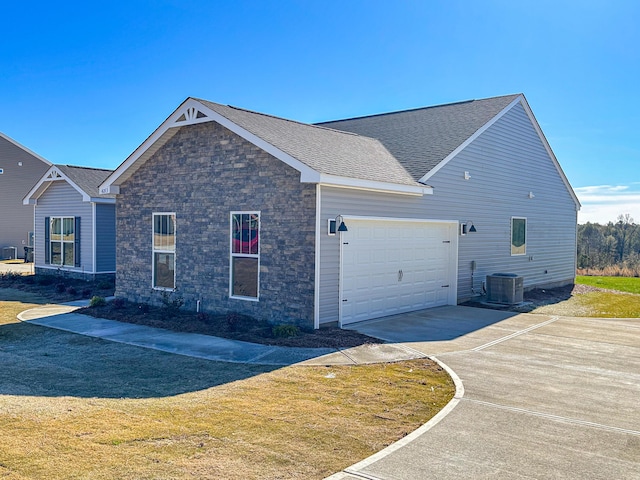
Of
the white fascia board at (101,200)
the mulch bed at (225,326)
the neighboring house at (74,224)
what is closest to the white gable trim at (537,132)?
the mulch bed at (225,326)

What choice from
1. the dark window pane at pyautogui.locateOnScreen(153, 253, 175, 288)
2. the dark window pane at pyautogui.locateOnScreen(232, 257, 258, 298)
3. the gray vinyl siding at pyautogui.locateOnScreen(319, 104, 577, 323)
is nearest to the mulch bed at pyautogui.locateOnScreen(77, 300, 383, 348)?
the dark window pane at pyautogui.locateOnScreen(232, 257, 258, 298)

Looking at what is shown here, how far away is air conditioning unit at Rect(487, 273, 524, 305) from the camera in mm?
15703

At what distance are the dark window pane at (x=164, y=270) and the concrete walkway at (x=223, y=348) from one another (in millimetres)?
1816

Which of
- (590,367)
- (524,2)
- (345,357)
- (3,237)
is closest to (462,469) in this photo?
(345,357)

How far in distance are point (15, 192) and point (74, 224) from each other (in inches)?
721

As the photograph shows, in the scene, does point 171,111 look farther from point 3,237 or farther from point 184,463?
point 3,237

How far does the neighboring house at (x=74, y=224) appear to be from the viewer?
20.6 metres

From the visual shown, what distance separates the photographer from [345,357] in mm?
9023

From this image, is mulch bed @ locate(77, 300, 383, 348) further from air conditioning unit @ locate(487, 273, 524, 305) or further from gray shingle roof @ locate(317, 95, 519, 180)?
air conditioning unit @ locate(487, 273, 524, 305)

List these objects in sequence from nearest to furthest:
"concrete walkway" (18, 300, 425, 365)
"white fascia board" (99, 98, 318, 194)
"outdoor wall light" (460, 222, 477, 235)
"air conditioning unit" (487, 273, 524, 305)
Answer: "concrete walkway" (18, 300, 425, 365) < "white fascia board" (99, 98, 318, 194) < "outdoor wall light" (460, 222, 477, 235) < "air conditioning unit" (487, 273, 524, 305)

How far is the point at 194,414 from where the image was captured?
19.9ft

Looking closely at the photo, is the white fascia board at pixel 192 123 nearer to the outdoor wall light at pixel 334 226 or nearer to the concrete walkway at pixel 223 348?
the outdoor wall light at pixel 334 226

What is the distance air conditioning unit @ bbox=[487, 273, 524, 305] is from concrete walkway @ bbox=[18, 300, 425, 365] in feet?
22.8

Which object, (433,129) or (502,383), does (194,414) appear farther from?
(433,129)
